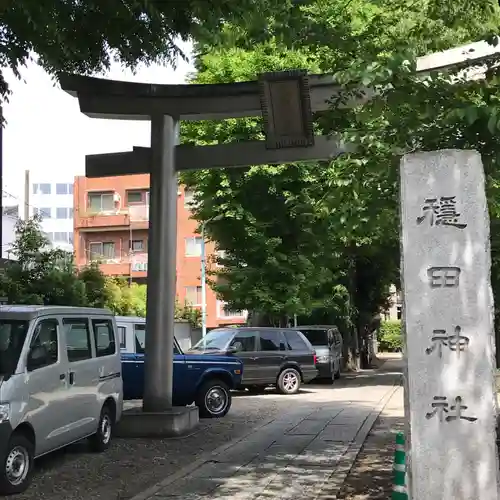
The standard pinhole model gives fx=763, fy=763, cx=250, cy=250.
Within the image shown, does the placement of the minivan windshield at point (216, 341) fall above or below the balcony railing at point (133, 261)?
below

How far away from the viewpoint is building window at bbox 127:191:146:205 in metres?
54.3

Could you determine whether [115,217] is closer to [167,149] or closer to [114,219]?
[114,219]

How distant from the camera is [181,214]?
54.3 meters

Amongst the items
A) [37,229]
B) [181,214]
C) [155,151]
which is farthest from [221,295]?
[181,214]

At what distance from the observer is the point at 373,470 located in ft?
31.5

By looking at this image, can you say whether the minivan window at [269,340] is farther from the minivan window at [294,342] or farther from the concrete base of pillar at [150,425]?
the concrete base of pillar at [150,425]

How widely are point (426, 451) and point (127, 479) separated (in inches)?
205

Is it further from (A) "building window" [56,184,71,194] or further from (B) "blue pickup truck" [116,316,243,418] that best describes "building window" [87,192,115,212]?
(B) "blue pickup truck" [116,316,243,418]

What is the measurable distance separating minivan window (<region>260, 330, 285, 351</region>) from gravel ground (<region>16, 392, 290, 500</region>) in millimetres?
6735

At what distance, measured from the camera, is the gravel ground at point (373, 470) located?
8.34 meters

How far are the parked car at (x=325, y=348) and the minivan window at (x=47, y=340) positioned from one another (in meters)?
14.9

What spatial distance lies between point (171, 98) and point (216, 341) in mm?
8900

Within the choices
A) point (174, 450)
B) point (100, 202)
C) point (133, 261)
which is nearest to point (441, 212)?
point (174, 450)

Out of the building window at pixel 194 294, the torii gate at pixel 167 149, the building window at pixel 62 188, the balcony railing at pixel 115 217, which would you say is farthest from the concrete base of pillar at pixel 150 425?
the building window at pixel 62 188
